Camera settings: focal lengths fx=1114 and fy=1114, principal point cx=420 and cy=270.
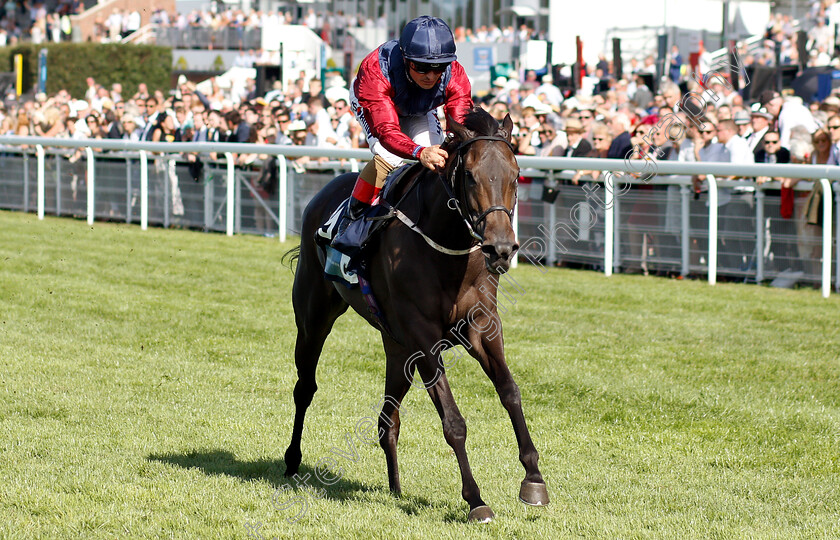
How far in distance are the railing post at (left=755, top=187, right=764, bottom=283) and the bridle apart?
612 cm

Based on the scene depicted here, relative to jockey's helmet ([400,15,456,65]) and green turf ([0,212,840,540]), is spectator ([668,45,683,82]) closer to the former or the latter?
green turf ([0,212,840,540])

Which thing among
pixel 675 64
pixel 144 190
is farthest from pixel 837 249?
pixel 675 64

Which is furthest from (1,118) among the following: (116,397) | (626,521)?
(626,521)

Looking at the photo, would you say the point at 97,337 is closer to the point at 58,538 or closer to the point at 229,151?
the point at 58,538

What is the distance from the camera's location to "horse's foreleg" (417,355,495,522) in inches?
169

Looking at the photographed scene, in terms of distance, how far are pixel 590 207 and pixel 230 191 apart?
16.3 ft

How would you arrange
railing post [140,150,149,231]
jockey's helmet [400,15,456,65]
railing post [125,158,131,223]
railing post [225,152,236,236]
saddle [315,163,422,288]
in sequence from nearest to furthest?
jockey's helmet [400,15,456,65] < saddle [315,163,422,288] < railing post [225,152,236,236] < railing post [140,150,149,231] < railing post [125,158,131,223]

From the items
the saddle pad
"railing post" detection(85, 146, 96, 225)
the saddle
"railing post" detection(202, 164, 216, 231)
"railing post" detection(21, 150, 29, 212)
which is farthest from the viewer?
"railing post" detection(21, 150, 29, 212)

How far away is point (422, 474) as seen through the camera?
17.0 ft

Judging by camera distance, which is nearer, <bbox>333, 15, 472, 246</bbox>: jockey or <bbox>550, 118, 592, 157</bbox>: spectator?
<bbox>333, 15, 472, 246</bbox>: jockey

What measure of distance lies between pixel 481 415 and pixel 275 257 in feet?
19.8

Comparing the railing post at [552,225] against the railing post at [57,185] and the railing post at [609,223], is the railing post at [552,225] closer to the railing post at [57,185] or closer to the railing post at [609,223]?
the railing post at [609,223]

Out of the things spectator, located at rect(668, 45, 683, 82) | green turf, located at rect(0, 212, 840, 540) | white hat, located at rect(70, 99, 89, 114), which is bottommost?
green turf, located at rect(0, 212, 840, 540)

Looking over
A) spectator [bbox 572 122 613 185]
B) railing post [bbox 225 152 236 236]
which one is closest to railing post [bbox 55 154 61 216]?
railing post [bbox 225 152 236 236]
